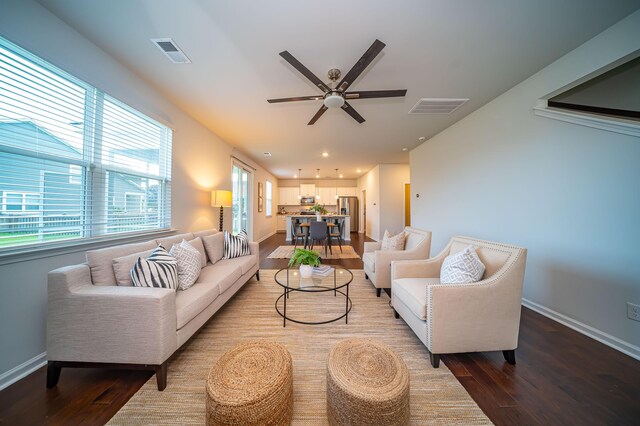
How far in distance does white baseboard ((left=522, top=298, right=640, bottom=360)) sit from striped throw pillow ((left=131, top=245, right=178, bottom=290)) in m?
3.76

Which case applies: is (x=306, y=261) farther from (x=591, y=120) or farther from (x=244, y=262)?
(x=591, y=120)

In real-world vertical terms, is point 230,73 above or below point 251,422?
above

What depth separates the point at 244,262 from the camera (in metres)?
2.69

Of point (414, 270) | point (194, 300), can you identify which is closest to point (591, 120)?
point (414, 270)

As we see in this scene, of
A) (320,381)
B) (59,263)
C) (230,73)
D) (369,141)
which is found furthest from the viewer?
(369,141)

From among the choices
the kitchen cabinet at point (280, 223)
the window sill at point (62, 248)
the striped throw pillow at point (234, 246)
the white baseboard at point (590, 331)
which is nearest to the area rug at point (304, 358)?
the striped throw pillow at point (234, 246)

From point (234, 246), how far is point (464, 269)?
270 cm

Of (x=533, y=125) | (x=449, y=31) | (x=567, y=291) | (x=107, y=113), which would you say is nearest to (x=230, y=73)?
(x=107, y=113)

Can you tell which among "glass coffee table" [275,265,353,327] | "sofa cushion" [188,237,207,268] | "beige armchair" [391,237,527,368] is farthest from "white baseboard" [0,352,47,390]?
"beige armchair" [391,237,527,368]

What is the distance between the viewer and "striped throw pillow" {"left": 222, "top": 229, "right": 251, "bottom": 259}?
2852 millimetres

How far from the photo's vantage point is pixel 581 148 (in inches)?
78.0

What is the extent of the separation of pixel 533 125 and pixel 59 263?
494 cm

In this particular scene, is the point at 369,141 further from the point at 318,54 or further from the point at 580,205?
the point at 580,205

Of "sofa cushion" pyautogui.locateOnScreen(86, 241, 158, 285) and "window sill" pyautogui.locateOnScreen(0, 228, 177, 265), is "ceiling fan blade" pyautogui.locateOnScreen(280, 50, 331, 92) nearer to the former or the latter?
"sofa cushion" pyautogui.locateOnScreen(86, 241, 158, 285)
